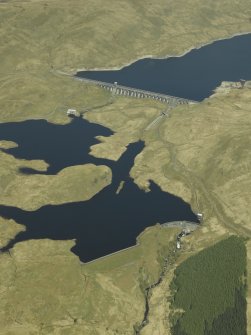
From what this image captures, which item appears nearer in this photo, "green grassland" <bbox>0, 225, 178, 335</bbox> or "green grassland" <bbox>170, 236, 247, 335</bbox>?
"green grassland" <bbox>0, 225, 178, 335</bbox>

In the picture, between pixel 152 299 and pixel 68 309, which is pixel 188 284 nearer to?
pixel 152 299

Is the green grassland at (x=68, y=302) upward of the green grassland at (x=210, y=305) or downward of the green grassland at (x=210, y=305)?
downward

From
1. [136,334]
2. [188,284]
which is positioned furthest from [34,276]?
[188,284]

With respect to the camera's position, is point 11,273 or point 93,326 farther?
point 11,273

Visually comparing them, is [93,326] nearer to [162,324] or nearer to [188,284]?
[162,324]

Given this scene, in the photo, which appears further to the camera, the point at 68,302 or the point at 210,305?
the point at 210,305

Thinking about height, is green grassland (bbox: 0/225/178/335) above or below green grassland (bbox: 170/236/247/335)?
below

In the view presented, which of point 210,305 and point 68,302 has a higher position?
point 210,305

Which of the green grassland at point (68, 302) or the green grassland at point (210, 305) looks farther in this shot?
the green grassland at point (210, 305)

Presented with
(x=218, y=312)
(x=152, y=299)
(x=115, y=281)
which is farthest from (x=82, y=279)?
(x=218, y=312)
